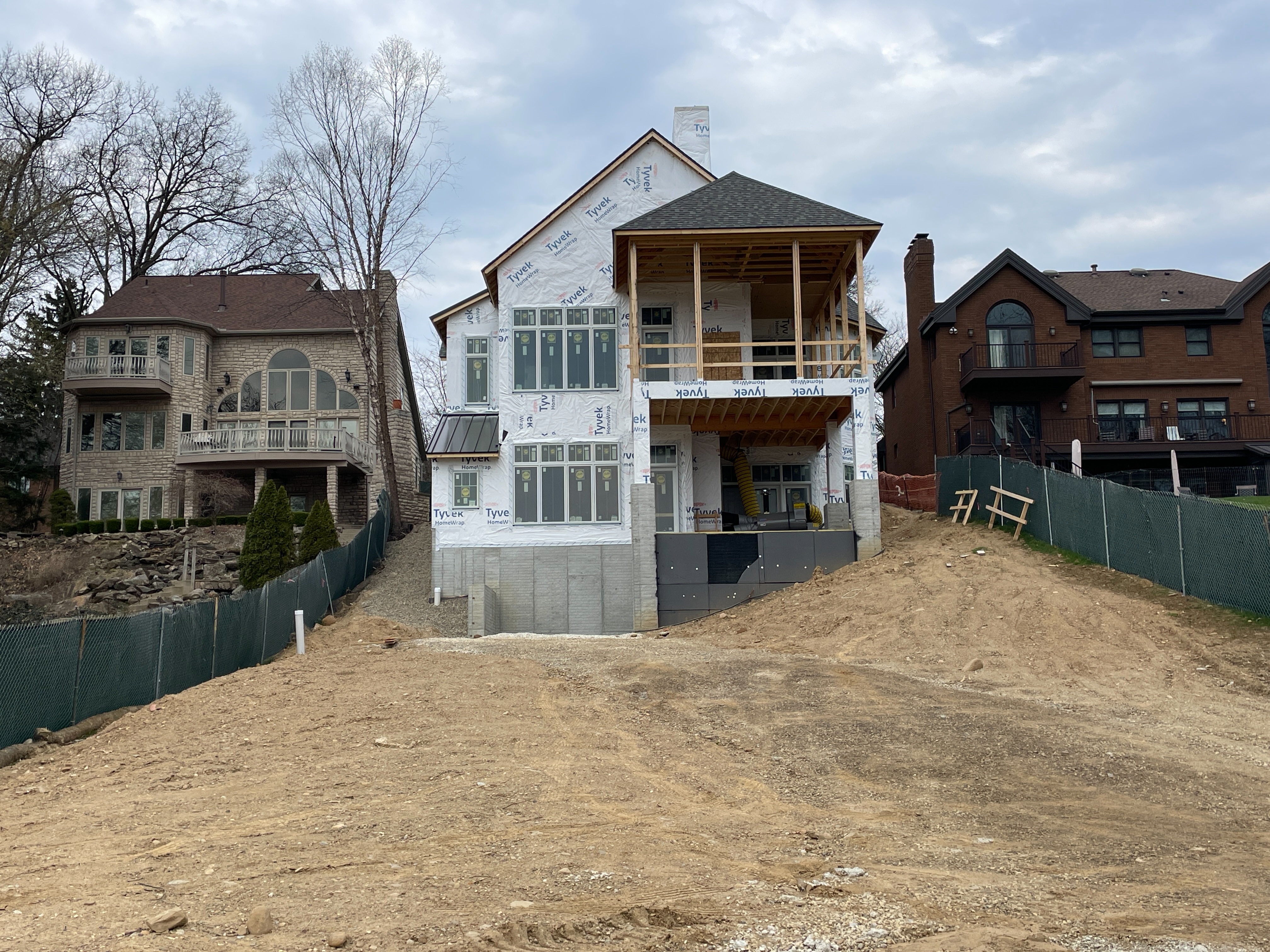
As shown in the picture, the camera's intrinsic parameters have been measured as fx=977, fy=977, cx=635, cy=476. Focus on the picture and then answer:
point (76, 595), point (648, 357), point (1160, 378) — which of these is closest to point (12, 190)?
point (76, 595)

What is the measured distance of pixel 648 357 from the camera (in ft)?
82.6

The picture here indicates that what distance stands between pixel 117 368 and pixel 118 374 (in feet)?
0.86

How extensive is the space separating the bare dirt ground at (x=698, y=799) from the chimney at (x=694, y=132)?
16.3m

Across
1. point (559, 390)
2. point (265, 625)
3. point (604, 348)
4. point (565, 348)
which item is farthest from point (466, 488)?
point (265, 625)

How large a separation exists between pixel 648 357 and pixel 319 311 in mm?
16633

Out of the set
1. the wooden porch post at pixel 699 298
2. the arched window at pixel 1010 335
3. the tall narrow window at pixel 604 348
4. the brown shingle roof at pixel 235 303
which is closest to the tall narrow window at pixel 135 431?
the brown shingle roof at pixel 235 303

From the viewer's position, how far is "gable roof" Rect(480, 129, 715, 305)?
81.2ft

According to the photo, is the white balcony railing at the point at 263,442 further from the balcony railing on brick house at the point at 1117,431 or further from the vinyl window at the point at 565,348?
the balcony railing on brick house at the point at 1117,431

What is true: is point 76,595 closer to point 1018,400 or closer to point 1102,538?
point 1102,538

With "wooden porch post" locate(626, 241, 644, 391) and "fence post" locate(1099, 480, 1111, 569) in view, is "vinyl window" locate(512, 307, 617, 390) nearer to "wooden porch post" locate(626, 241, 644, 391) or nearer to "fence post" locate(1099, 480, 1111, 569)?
"wooden porch post" locate(626, 241, 644, 391)

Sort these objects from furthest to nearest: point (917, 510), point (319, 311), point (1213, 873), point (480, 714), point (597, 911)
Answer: point (319, 311), point (917, 510), point (480, 714), point (1213, 873), point (597, 911)

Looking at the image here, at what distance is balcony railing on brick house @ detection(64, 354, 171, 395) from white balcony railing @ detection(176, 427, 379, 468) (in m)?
2.38

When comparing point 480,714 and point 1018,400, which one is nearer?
point 480,714

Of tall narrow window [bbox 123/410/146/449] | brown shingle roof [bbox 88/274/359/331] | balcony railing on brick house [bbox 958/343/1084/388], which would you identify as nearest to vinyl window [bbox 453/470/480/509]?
brown shingle roof [bbox 88/274/359/331]
